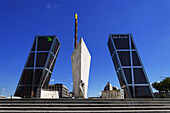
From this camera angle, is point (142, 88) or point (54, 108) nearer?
point (54, 108)

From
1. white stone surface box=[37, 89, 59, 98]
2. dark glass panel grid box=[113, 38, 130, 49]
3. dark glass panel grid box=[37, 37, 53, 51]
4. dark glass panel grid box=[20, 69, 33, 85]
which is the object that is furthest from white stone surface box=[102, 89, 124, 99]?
dark glass panel grid box=[37, 37, 53, 51]

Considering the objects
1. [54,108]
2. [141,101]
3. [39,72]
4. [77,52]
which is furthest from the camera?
[39,72]

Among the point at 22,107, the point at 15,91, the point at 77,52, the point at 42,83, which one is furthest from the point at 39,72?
the point at 22,107

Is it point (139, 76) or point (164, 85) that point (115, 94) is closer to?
point (139, 76)

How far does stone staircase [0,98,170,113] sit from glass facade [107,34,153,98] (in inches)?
1186

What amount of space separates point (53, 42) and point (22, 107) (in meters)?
36.4

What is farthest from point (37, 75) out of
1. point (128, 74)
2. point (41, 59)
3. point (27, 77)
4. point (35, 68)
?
point (128, 74)

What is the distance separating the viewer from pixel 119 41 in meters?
41.4

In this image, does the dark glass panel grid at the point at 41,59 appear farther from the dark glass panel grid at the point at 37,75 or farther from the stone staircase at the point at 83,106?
the stone staircase at the point at 83,106

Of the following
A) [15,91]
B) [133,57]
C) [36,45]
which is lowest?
[15,91]

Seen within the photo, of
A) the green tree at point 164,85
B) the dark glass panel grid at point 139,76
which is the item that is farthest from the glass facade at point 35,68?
the green tree at point 164,85

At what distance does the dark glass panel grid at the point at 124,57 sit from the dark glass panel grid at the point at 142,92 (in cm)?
673

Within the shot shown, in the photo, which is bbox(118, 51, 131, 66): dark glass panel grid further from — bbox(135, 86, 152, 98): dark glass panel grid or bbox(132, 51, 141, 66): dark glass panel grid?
bbox(135, 86, 152, 98): dark glass panel grid

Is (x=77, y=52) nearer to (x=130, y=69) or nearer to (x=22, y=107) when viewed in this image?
(x=22, y=107)
